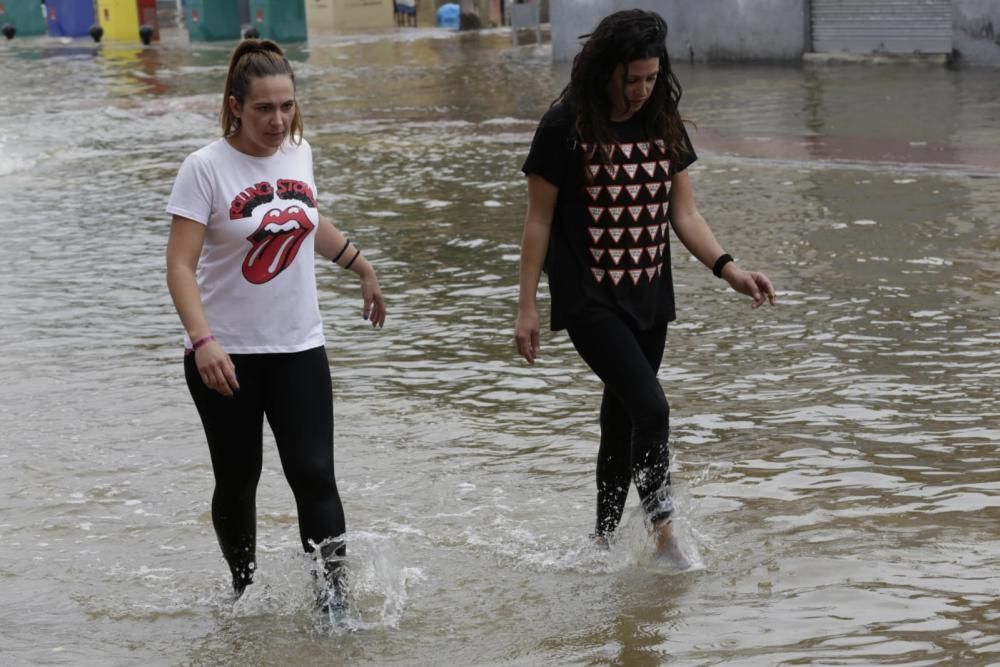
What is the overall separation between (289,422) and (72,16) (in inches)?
1591

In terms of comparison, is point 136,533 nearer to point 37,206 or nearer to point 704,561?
point 704,561

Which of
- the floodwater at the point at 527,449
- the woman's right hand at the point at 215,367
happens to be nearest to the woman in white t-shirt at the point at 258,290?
the woman's right hand at the point at 215,367

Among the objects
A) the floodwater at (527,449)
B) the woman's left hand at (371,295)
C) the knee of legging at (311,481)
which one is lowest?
the floodwater at (527,449)


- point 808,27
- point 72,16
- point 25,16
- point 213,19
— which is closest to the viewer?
point 808,27

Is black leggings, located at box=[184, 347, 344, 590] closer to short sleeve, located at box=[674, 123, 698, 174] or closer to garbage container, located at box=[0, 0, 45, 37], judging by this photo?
short sleeve, located at box=[674, 123, 698, 174]

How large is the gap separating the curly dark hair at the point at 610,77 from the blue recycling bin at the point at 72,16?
40.1 metres

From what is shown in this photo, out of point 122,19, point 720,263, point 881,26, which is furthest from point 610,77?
point 122,19

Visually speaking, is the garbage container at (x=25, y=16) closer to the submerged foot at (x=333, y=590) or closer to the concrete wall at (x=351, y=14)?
the concrete wall at (x=351, y=14)

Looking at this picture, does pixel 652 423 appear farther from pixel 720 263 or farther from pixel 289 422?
pixel 289 422

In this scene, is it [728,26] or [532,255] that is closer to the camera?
[532,255]

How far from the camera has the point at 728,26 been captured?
2427 cm

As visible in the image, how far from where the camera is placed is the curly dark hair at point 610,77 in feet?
15.2

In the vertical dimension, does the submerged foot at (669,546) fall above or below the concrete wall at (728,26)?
below

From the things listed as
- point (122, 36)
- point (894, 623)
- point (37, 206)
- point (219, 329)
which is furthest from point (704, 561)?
point (122, 36)
